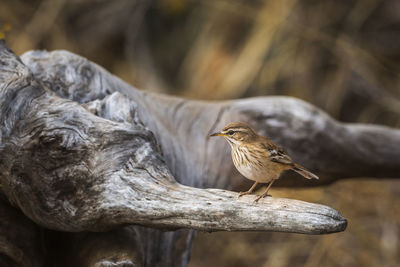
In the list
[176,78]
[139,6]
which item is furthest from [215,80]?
[139,6]

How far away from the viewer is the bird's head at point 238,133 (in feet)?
5.80

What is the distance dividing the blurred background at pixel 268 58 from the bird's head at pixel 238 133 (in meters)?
2.15

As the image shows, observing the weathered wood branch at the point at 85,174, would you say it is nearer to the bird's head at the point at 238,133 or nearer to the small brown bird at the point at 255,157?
the small brown bird at the point at 255,157

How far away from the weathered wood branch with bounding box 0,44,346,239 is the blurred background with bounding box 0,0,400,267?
224cm

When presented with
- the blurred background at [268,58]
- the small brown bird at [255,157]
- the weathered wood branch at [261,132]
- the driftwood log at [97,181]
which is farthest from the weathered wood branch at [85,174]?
the blurred background at [268,58]

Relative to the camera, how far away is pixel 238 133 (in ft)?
5.84

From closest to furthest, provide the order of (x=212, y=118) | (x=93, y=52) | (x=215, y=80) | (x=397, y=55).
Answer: (x=212, y=118), (x=215, y=80), (x=397, y=55), (x=93, y=52)

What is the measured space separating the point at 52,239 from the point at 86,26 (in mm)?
4769

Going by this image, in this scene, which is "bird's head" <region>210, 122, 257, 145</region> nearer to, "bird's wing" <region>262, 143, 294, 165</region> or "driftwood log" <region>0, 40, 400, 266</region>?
"bird's wing" <region>262, 143, 294, 165</region>

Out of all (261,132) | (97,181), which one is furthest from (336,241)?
(97,181)

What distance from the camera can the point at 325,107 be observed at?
553cm

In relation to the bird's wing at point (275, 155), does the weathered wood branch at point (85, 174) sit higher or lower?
lower

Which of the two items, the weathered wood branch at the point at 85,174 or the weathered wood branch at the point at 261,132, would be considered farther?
the weathered wood branch at the point at 261,132

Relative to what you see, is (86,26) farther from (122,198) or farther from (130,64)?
(122,198)
